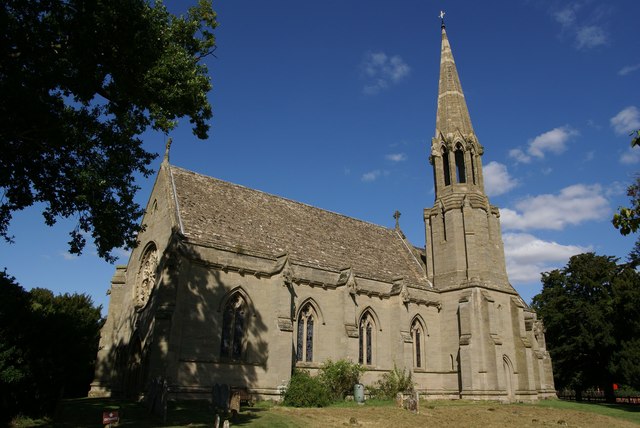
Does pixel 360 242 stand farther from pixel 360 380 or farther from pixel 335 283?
pixel 360 380

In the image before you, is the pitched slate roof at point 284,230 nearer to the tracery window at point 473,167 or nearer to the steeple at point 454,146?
the steeple at point 454,146

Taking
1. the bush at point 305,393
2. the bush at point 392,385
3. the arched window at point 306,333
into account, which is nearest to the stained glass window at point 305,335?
the arched window at point 306,333

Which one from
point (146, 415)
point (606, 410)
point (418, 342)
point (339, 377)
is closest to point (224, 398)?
point (146, 415)

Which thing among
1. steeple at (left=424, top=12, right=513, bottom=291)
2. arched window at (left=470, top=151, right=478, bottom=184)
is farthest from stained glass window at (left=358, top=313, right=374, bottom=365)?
arched window at (left=470, top=151, right=478, bottom=184)

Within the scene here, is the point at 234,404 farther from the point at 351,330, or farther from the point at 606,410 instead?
the point at 606,410

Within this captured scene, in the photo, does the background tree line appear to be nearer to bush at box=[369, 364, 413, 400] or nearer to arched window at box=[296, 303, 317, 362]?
bush at box=[369, 364, 413, 400]

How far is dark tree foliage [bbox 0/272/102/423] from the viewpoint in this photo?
14.8 m

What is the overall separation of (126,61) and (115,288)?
17.6 meters

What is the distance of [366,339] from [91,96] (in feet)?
68.6

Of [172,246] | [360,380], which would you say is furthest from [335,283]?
[172,246]

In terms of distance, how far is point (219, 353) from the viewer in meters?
23.9

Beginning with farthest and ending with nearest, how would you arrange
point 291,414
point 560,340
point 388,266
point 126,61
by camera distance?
1. point 560,340
2. point 388,266
3. point 291,414
4. point 126,61

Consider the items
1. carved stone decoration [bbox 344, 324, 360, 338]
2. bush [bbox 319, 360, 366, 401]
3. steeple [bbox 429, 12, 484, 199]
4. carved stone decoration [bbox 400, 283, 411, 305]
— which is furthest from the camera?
steeple [bbox 429, 12, 484, 199]

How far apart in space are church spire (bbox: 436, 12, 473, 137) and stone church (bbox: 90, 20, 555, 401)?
0.12 m
